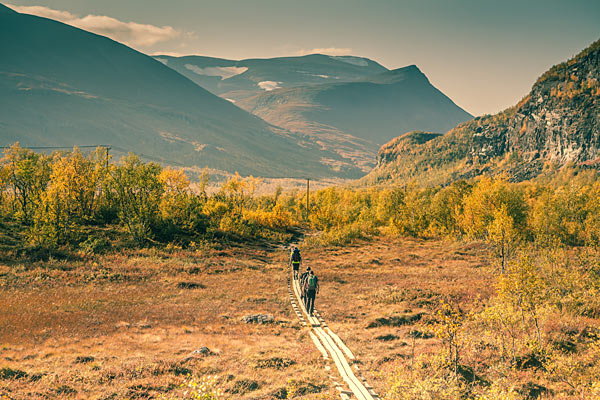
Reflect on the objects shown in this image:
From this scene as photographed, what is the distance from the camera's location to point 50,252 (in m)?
41.1

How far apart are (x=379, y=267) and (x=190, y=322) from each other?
1264 inches

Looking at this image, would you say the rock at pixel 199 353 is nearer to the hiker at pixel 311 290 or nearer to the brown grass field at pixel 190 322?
the brown grass field at pixel 190 322

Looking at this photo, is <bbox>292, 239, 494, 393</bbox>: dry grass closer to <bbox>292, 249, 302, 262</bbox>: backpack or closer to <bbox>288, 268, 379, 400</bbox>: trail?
<bbox>288, 268, 379, 400</bbox>: trail

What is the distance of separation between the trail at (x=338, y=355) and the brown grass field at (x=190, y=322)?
45 centimetres

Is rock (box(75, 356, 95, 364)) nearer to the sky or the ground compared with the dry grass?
nearer to the sky

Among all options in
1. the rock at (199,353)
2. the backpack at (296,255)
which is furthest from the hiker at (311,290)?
the rock at (199,353)

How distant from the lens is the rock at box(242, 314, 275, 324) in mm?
24031

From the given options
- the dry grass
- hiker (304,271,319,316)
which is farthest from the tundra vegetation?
hiker (304,271,319,316)

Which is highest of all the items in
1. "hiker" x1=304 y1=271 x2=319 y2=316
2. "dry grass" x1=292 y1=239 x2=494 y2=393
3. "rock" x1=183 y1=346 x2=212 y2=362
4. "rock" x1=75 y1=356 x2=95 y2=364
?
"hiker" x1=304 y1=271 x2=319 y2=316

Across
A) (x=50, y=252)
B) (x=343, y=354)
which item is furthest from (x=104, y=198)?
(x=343, y=354)

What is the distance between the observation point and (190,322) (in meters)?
24.1

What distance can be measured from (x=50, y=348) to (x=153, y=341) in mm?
5039

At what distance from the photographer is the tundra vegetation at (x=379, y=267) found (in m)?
14.9

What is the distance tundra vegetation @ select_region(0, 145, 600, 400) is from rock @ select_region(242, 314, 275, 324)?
1.56 m
